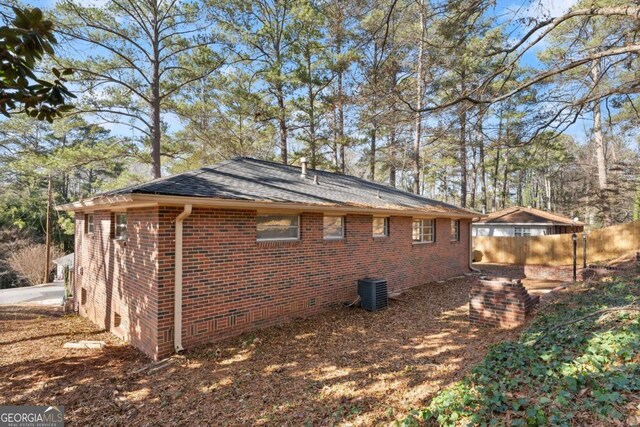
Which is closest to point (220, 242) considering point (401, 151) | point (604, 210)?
point (401, 151)

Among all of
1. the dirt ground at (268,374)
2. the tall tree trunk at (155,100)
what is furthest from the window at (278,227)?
the tall tree trunk at (155,100)

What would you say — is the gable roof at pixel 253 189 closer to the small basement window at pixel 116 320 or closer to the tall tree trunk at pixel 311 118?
the small basement window at pixel 116 320

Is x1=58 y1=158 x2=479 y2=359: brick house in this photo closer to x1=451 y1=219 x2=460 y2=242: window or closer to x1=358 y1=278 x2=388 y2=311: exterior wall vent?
x1=358 y1=278 x2=388 y2=311: exterior wall vent

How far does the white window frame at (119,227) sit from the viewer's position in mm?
6879

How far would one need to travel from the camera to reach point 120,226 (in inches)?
282

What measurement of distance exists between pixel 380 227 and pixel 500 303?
406 cm

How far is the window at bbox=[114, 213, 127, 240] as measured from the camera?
688cm

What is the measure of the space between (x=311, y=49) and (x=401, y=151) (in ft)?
31.0

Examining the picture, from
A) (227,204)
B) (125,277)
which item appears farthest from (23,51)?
(125,277)

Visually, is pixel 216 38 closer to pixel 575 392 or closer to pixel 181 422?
pixel 181 422

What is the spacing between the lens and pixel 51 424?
149 inches

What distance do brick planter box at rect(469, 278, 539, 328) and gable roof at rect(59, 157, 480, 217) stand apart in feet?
10.8

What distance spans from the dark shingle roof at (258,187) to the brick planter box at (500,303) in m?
3.35

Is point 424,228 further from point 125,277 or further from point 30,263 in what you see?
point 30,263
